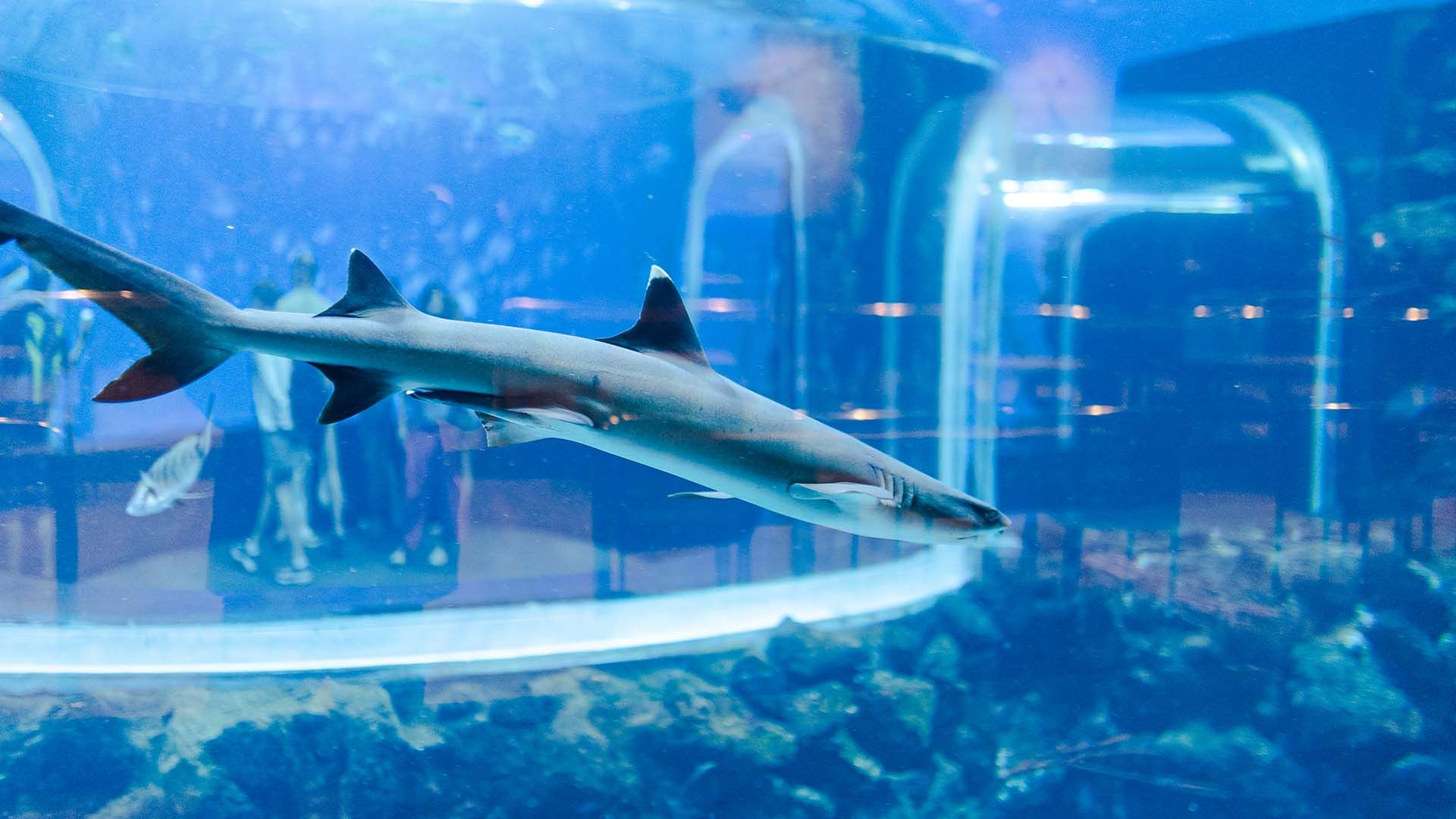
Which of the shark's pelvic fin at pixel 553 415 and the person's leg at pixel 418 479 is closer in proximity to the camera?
the shark's pelvic fin at pixel 553 415

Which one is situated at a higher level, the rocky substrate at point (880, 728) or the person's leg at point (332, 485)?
the person's leg at point (332, 485)

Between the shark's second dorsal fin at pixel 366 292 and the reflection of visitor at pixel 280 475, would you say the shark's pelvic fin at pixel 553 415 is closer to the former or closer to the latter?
the shark's second dorsal fin at pixel 366 292

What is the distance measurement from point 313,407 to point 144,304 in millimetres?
5932

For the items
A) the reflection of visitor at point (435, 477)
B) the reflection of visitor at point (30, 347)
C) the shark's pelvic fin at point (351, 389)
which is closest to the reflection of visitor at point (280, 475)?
the reflection of visitor at point (435, 477)

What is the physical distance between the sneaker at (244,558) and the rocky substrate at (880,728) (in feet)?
4.08

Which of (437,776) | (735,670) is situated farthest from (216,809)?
(735,670)

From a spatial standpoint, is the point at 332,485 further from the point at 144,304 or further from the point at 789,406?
the point at 144,304

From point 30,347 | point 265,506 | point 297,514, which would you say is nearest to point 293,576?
point 297,514

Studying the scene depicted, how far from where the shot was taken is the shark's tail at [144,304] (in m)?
1.47

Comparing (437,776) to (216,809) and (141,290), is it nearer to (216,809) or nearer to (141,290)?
(216,809)

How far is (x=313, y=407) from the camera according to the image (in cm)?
694

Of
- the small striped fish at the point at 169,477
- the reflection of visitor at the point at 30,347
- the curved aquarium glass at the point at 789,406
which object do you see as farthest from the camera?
the reflection of visitor at the point at 30,347

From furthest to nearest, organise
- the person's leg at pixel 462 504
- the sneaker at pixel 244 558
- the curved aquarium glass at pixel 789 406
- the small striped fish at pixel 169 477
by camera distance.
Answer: the person's leg at pixel 462 504
the sneaker at pixel 244 558
the curved aquarium glass at pixel 789 406
the small striped fish at pixel 169 477

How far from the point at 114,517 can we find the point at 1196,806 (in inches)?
390
